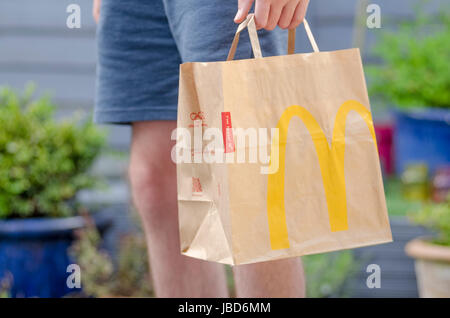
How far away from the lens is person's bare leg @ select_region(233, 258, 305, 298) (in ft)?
4.23

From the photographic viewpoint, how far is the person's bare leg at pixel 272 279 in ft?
4.23

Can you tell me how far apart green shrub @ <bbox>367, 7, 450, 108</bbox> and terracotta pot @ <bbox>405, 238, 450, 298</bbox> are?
3.09ft

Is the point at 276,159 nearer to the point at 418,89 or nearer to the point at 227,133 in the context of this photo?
the point at 227,133

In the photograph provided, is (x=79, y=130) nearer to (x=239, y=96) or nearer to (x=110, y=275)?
(x=110, y=275)

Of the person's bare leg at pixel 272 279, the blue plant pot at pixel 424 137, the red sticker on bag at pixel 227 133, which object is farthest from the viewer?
the blue plant pot at pixel 424 137

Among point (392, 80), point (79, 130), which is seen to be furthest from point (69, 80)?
point (392, 80)

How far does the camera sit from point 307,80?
3.82ft

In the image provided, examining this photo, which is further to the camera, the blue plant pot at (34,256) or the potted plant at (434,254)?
the blue plant pot at (34,256)

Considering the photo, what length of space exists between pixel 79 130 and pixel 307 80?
1.78 metres

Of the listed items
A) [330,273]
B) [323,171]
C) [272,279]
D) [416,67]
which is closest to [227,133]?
[323,171]

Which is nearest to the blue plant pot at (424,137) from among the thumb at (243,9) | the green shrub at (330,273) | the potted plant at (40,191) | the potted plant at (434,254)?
the potted plant at (434,254)

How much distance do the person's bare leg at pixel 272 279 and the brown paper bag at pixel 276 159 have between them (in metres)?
0.16

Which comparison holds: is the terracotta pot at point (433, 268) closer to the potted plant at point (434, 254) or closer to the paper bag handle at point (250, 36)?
the potted plant at point (434, 254)

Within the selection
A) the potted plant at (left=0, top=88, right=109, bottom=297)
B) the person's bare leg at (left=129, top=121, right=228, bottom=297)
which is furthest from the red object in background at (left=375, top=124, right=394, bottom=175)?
the person's bare leg at (left=129, top=121, right=228, bottom=297)
